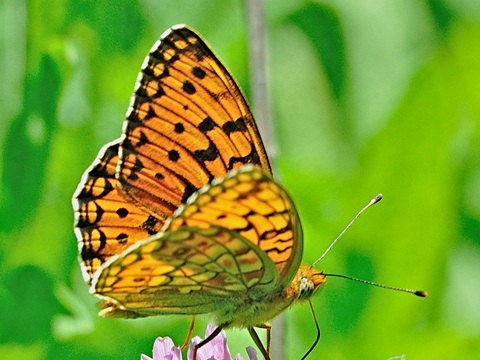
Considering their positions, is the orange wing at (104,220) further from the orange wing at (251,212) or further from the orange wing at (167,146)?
the orange wing at (251,212)

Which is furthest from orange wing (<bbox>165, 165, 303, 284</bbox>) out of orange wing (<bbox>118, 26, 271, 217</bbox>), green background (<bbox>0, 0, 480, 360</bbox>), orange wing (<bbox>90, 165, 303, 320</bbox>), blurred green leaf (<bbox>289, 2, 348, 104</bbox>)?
blurred green leaf (<bbox>289, 2, 348, 104</bbox>)

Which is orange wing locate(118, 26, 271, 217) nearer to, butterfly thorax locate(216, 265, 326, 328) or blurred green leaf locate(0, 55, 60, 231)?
butterfly thorax locate(216, 265, 326, 328)

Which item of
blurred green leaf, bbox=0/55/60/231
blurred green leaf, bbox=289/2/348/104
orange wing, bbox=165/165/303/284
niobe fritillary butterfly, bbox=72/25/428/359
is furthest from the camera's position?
blurred green leaf, bbox=289/2/348/104

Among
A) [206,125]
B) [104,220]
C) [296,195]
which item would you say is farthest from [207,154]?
[296,195]

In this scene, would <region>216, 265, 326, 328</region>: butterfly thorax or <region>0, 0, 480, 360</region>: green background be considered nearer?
<region>216, 265, 326, 328</region>: butterfly thorax

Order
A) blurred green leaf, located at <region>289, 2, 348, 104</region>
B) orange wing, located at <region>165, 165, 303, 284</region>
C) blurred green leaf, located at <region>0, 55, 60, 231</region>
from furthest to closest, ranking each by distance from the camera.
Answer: blurred green leaf, located at <region>289, 2, 348, 104</region>, blurred green leaf, located at <region>0, 55, 60, 231</region>, orange wing, located at <region>165, 165, 303, 284</region>

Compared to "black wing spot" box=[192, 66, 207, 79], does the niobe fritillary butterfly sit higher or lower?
lower

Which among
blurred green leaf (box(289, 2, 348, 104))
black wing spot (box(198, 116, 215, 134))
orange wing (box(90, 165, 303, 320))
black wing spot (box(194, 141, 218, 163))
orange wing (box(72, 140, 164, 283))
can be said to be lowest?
orange wing (box(90, 165, 303, 320))

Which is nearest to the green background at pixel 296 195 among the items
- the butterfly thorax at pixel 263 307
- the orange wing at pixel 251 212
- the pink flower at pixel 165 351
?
the pink flower at pixel 165 351

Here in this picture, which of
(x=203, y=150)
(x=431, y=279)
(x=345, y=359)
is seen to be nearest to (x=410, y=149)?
(x=431, y=279)
